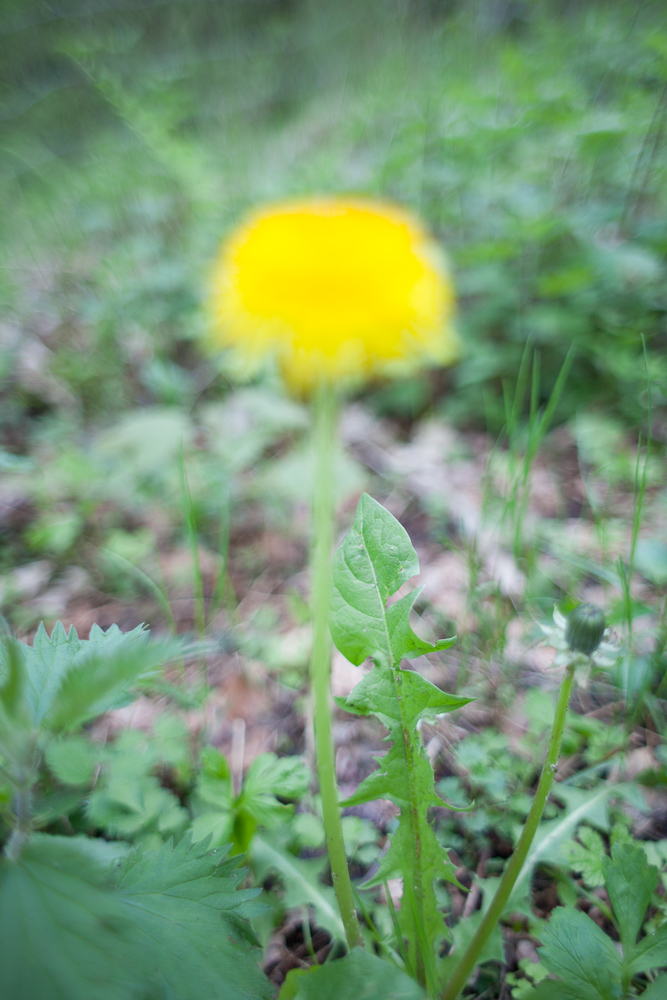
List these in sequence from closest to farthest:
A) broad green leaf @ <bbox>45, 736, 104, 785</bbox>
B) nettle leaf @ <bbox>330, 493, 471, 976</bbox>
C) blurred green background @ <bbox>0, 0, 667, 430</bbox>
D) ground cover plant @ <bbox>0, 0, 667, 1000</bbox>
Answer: ground cover plant @ <bbox>0, 0, 667, 1000</bbox>
nettle leaf @ <bbox>330, 493, 471, 976</bbox>
broad green leaf @ <bbox>45, 736, 104, 785</bbox>
blurred green background @ <bbox>0, 0, 667, 430</bbox>

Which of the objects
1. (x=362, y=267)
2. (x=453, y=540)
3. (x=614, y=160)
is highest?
(x=614, y=160)

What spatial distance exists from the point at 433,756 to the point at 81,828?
900 millimetres

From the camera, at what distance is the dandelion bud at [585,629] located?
0.72 meters

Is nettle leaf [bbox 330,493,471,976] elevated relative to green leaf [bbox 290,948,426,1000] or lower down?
elevated

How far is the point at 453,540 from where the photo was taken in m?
1.98

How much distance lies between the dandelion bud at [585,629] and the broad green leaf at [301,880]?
77cm

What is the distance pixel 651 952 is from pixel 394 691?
542 mm

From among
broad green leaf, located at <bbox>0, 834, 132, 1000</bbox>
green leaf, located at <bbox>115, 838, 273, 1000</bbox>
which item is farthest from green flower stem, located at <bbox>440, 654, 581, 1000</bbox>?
broad green leaf, located at <bbox>0, 834, 132, 1000</bbox>

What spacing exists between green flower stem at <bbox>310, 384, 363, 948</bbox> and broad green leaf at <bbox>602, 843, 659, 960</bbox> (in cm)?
44

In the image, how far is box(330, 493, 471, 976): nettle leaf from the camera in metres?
0.83

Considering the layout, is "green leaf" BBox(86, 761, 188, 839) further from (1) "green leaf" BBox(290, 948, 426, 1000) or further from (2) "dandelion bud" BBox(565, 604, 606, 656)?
(2) "dandelion bud" BBox(565, 604, 606, 656)

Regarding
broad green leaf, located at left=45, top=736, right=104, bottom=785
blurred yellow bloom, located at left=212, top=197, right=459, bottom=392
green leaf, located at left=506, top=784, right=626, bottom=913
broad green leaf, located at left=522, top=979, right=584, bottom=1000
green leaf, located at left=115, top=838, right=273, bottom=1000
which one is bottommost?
green leaf, located at left=506, top=784, right=626, bottom=913

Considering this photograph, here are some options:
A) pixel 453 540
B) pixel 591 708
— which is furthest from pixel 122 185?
pixel 591 708

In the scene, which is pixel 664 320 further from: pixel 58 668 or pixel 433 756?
pixel 58 668
